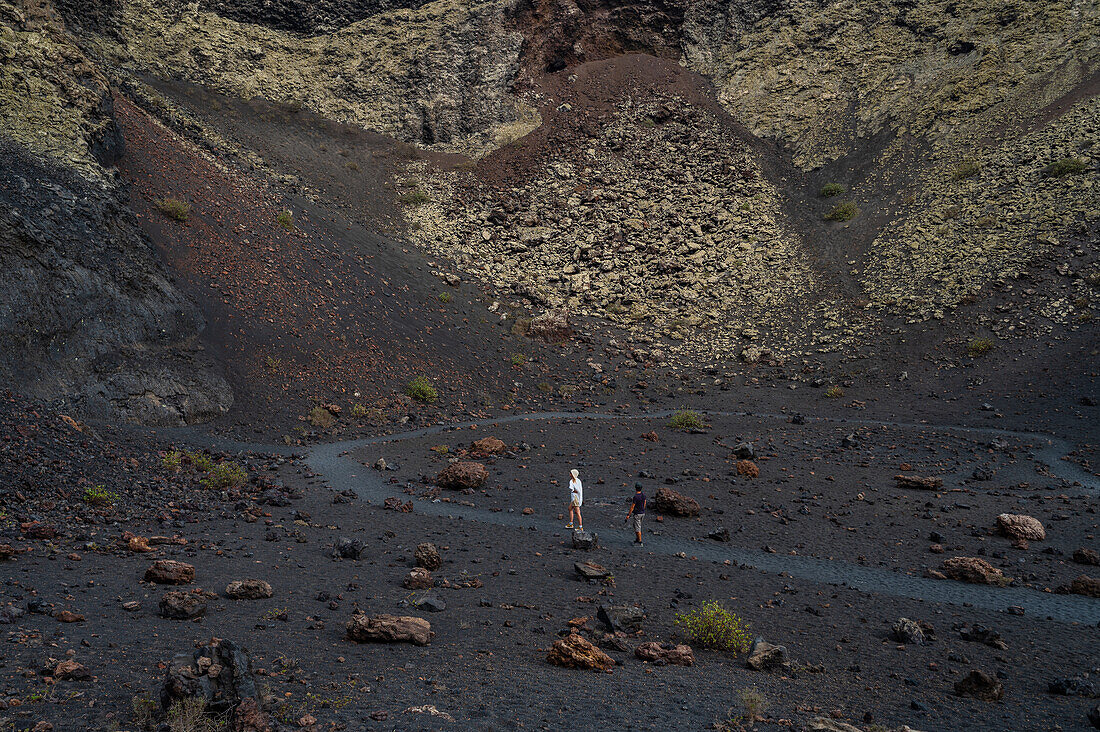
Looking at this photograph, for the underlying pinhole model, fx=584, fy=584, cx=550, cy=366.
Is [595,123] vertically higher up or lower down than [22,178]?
higher up

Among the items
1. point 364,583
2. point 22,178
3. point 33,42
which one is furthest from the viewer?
point 33,42

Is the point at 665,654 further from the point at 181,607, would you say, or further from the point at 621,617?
the point at 181,607

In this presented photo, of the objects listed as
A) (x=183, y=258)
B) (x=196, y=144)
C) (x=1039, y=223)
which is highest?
(x=196, y=144)

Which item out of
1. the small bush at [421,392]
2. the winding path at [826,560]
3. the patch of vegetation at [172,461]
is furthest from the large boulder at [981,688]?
the small bush at [421,392]

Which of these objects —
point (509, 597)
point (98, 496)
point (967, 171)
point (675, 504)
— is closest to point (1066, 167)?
point (967, 171)

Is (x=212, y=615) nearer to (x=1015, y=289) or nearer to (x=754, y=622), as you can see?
(x=754, y=622)

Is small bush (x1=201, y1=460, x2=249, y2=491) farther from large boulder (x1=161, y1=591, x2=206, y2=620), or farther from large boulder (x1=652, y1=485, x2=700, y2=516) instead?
large boulder (x1=652, y1=485, x2=700, y2=516)

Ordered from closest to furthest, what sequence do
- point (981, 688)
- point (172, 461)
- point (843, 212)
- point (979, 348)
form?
point (981, 688) < point (172, 461) < point (979, 348) < point (843, 212)

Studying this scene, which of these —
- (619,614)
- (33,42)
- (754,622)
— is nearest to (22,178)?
(33,42)
